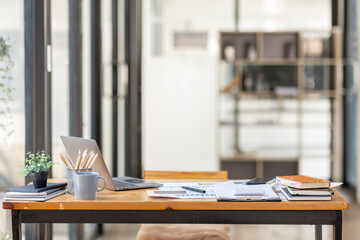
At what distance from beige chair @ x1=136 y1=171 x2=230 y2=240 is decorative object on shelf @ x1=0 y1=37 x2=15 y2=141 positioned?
83cm

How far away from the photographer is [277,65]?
7.53 metres

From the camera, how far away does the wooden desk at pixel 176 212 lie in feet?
7.16

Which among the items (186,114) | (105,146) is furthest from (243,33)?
(105,146)

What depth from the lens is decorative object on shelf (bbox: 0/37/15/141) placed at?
8.63ft

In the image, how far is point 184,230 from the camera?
3070 mm

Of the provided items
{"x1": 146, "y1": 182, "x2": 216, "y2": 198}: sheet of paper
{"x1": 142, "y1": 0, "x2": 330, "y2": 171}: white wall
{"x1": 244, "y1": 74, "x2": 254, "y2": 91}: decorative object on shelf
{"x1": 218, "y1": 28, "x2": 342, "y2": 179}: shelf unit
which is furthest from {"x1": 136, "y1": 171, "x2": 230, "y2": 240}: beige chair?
{"x1": 142, "y1": 0, "x2": 330, "y2": 171}: white wall

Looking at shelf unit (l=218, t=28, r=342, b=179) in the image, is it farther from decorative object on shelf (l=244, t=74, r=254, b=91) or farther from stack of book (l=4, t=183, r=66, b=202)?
stack of book (l=4, t=183, r=66, b=202)

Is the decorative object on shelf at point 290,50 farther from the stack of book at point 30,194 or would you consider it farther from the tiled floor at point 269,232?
the stack of book at point 30,194

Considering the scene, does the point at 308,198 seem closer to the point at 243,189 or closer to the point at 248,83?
the point at 243,189

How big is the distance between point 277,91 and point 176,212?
5.18 metres

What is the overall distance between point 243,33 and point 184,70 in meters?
1.02

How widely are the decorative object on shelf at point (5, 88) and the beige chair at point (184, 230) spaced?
827 millimetres

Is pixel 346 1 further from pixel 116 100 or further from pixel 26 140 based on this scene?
pixel 26 140

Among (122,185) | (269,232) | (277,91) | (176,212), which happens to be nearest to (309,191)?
(176,212)
